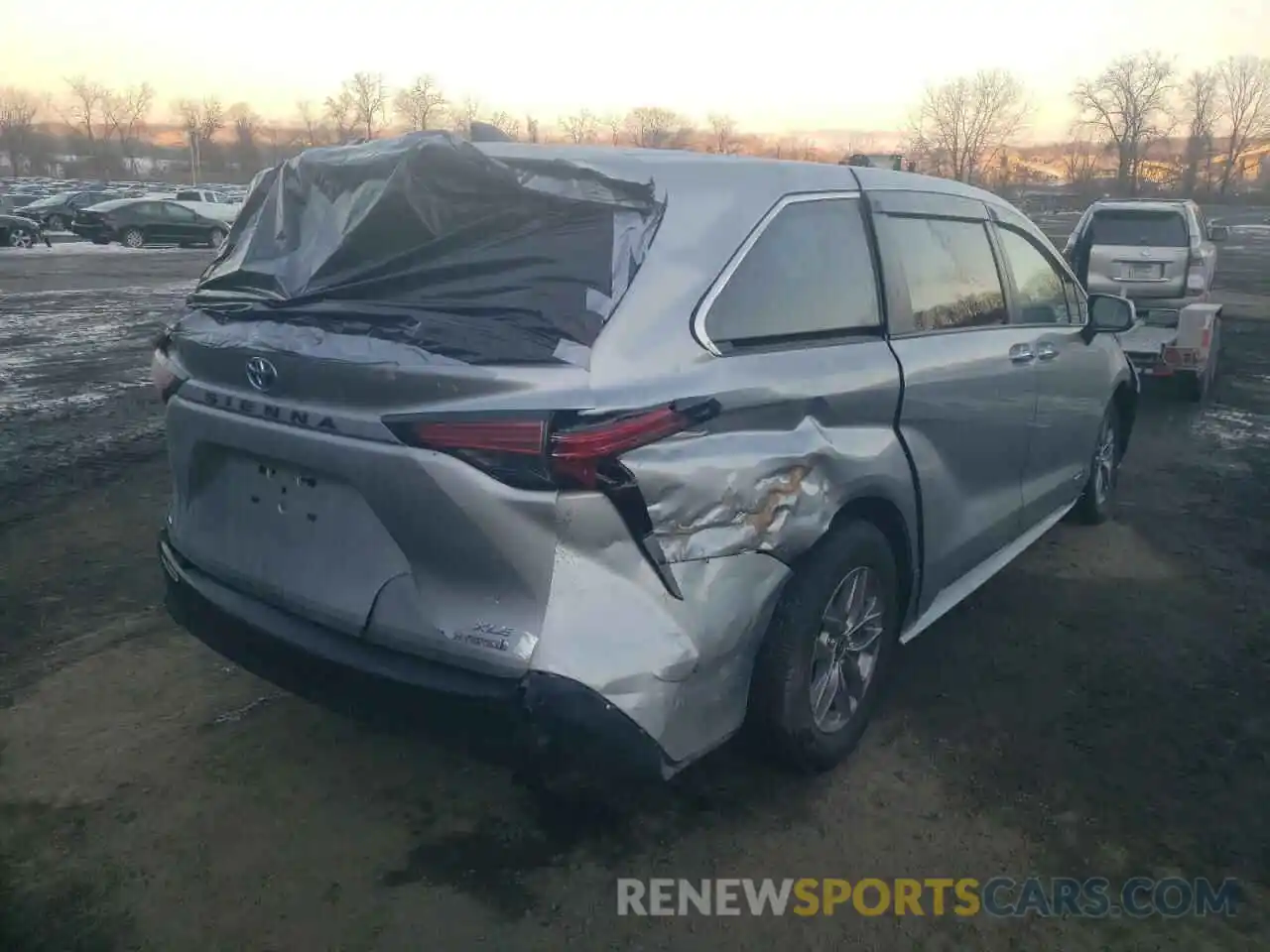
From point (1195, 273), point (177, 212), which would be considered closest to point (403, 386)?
point (1195, 273)

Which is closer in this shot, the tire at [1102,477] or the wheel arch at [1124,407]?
the tire at [1102,477]

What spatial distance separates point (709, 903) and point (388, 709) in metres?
1.00

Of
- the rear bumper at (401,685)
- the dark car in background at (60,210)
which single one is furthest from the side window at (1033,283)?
the dark car in background at (60,210)

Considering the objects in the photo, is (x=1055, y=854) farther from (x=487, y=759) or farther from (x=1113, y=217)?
(x=1113, y=217)

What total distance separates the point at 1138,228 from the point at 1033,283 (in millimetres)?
9837

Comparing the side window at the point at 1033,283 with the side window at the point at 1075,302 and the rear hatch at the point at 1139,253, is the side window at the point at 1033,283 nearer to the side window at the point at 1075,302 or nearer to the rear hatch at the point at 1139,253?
the side window at the point at 1075,302

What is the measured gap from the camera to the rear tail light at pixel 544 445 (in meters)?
2.41

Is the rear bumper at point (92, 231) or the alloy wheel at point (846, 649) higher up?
the rear bumper at point (92, 231)

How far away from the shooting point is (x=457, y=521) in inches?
97.7

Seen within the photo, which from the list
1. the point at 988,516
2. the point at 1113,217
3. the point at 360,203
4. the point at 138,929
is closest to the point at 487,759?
the point at 138,929

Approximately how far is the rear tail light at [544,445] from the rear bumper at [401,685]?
469mm

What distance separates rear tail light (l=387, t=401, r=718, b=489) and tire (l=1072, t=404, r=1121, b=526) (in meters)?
3.95

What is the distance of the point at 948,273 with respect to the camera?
3.97m

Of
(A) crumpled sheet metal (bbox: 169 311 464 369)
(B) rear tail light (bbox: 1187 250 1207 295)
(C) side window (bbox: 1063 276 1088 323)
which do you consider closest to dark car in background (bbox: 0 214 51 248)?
(B) rear tail light (bbox: 1187 250 1207 295)
